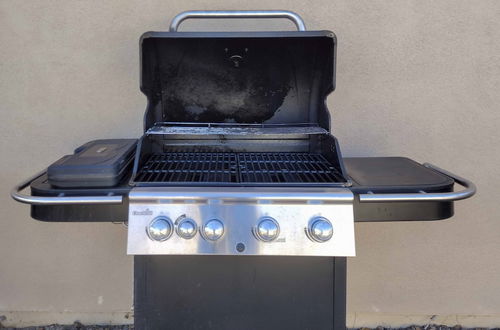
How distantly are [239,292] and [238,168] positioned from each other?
471 mm

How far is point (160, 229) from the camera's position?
990mm

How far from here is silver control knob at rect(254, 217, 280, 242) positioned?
3.23ft

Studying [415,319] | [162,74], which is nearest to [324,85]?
[162,74]

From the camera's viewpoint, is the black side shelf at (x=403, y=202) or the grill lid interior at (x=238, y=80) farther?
the grill lid interior at (x=238, y=80)

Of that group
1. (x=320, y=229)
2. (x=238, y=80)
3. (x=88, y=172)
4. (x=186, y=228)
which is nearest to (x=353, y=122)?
(x=238, y=80)

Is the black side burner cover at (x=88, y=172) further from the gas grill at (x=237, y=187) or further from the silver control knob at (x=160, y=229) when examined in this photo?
the silver control knob at (x=160, y=229)

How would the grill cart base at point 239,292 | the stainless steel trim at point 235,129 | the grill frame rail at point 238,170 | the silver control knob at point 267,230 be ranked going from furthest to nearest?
the stainless steel trim at point 235,129
the grill cart base at point 239,292
the grill frame rail at point 238,170
the silver control knob at point 267,230

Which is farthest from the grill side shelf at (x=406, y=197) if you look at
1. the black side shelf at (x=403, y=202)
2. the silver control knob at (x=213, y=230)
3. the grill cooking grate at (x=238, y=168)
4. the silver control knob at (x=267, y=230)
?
the silver control knob at (x=213, y=230)

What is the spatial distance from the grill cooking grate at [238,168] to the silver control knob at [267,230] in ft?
0.58

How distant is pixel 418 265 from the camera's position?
2.04m

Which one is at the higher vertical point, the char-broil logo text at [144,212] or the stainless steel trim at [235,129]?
the stainless steel trim at [235,129]

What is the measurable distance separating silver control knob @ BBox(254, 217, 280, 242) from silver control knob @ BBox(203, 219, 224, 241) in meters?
0.11

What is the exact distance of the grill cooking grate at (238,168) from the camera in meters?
1.14

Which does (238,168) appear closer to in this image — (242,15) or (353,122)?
(242,15)
